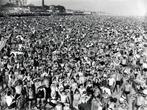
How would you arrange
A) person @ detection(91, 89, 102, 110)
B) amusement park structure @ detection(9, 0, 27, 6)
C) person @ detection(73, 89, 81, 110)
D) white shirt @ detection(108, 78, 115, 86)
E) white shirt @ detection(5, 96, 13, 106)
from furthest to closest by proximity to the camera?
amusement park structure @ detection(9, 0, 27, 6), white shirt @ detection(108, 78, 115, 86), white shirt @ detection(5, 96, 13, 106), person @ detection(73, 89, 81, 110), person @ detection(91, 89, 102, 110)

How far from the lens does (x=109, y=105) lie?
1048cm

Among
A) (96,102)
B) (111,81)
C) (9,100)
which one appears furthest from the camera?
(111,81)

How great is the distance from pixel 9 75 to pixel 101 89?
4709 mm

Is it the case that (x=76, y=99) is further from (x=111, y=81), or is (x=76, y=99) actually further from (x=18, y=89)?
(x=111, y=81)

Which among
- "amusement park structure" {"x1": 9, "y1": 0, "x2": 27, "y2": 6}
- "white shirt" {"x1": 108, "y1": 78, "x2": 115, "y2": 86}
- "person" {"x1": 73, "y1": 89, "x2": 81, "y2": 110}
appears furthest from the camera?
"amusement park structure" {"x1": 9, "y1": 0, "x2": 27, "y2": 6}

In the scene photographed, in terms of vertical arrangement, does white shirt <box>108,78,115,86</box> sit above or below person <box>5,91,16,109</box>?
above

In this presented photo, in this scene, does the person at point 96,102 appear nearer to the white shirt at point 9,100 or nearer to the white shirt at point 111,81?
the white shirt at point 111,81

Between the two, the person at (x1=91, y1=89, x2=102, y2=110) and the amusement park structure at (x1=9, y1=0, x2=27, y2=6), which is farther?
the amusement park structure at (x1=9, y1=0, x2=27, y2=6)

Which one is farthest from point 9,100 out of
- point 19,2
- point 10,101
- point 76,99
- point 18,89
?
point 19,2

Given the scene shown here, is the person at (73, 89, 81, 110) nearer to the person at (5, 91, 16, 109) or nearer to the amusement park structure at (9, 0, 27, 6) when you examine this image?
the person at (5, 91, 16, 109)

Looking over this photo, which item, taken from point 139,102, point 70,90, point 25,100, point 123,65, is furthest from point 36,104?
point 123,65

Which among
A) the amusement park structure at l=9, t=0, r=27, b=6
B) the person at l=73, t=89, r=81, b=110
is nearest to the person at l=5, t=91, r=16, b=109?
the person at l=73, t=89, r=81, b=110

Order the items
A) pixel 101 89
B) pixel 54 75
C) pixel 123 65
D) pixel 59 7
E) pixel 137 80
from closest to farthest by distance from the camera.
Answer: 1. pixel 101 89
2. pixel 137 80
3. pixel 54 75
4. pixel 123 65
5. pixel 59 7

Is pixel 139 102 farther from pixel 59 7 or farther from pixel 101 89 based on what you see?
pixel 59 7
